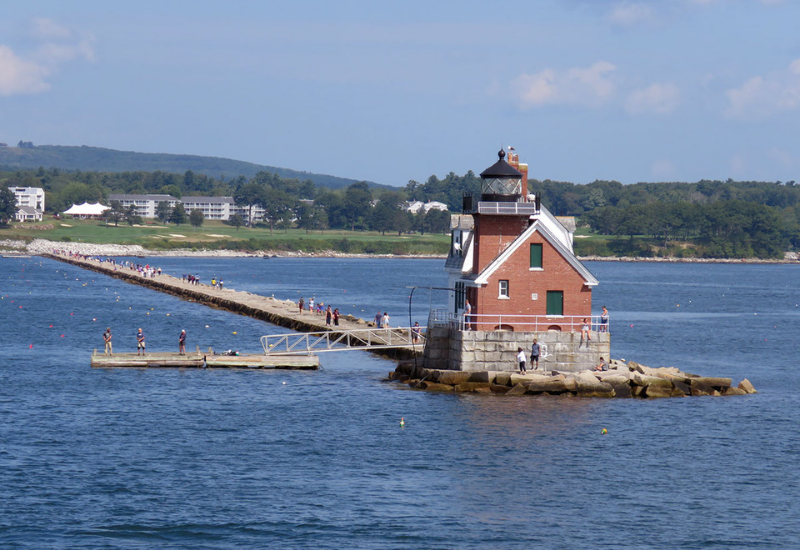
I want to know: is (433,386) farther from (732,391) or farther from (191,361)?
(732,391)

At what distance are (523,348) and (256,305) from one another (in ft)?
158

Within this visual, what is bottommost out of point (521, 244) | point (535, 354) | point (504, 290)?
point (535, 354)

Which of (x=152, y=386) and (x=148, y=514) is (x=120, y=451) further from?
(x=152, y=386)

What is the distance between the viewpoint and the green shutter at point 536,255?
4966cm

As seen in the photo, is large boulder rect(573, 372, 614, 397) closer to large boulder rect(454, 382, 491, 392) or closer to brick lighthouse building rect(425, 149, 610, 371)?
brick lighthouse building rect(425, 149, 610, 371)

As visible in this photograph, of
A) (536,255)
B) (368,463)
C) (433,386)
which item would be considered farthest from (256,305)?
(368,463)

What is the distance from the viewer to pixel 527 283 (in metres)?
49.8

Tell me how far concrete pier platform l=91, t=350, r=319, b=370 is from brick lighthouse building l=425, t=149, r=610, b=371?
8.94 meters

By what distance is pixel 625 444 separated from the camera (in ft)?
130

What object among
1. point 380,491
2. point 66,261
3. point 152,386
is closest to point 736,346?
point 152,386

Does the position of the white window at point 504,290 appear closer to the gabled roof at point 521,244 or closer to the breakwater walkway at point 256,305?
the gabled roof at point 521,244

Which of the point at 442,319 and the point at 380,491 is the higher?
the point at 442,319

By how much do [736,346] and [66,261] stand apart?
148 meters

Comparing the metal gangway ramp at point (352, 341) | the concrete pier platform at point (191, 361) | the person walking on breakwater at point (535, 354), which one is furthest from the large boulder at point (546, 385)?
the concrete pier platform at point (191, 361)
